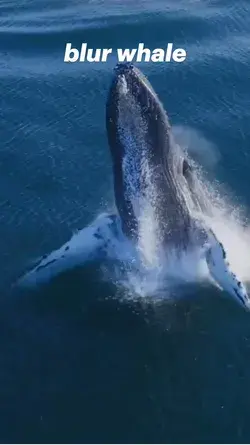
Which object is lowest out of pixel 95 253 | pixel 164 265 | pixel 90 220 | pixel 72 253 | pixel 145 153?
pixel 164 265

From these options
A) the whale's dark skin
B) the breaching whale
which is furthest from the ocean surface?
the whale's dark skin

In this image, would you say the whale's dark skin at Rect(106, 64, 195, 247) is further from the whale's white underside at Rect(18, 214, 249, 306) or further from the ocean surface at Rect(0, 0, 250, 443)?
the ocean surface at Rect(0, 0, 250, 443)

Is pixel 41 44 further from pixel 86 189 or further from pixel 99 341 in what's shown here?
pixel 99 341

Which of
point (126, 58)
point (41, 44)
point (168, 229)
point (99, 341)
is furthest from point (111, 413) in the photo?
point (41, 44)

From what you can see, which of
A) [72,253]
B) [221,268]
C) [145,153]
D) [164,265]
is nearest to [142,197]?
[145,153]

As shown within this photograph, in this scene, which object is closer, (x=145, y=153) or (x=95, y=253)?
(x=145, y=153)

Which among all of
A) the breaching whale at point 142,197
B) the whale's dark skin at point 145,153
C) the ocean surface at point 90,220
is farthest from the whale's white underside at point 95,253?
the whale's dark skin at point 145,153

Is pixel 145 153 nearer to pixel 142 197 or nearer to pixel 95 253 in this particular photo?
pixel 142 197
